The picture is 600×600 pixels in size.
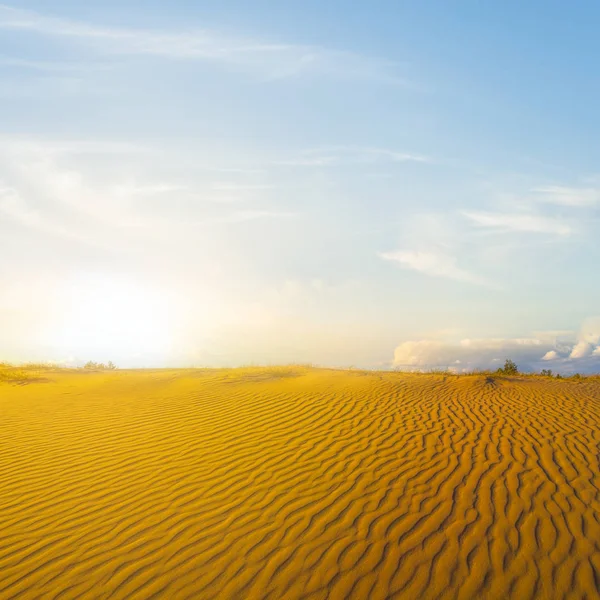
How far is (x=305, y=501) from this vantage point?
683 centimetres

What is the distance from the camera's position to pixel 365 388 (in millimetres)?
14688

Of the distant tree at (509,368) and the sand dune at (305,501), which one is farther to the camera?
the distant tree at (509,368)

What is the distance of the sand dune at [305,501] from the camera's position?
514cm

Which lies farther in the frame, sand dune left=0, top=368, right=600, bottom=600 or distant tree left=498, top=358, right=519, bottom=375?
distant tree left=498, top=358, right=519, bottom=375

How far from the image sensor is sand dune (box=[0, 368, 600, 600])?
5.14 m

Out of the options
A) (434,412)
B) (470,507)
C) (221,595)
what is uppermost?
(434,412)

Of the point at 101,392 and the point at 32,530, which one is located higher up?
the point at 101,392

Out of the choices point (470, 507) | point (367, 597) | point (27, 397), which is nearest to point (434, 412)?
point (470, 507)

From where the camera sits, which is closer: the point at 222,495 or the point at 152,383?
the point at 222,495

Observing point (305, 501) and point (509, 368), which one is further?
point (509, 368)

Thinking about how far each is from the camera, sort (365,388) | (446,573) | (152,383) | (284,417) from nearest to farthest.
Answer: (446,573), (284,417), (365,388), (152,383)

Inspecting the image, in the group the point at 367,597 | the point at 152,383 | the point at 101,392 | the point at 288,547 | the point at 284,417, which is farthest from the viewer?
the point at 152,383

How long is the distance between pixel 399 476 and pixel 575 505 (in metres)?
2.72

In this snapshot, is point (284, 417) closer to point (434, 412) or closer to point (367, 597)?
point (434, 412)
